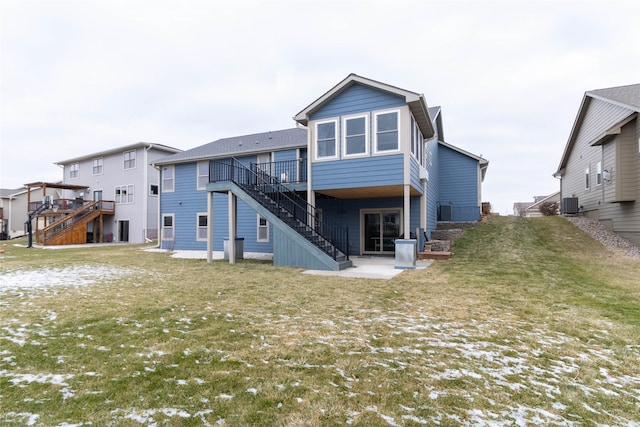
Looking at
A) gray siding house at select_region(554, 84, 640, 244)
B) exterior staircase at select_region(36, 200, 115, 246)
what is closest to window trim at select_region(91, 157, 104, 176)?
exterior staircase at select_region(36, 200, 115, 246)

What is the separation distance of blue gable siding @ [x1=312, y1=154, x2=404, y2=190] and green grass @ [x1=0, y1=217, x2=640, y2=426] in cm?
448

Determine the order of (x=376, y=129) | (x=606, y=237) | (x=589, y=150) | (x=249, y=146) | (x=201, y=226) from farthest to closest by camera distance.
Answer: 1. (x=201, y=226)
2. (x=249, y=146)
3. (x=589, y=150)
4. (x=606, y=237)
5. (x=376, y=129)

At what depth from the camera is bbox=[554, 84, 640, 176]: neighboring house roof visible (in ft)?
39.2

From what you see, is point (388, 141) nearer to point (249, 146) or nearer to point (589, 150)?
point (249, 146)

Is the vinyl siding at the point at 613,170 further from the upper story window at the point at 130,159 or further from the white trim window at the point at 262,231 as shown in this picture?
the upper story window at the point at 130,159

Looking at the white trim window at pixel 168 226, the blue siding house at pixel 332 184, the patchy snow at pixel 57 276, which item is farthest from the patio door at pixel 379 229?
the white trim window at pixel 168 226

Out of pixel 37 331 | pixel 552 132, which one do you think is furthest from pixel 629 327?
pixel 552 132

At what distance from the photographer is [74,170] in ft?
94.3

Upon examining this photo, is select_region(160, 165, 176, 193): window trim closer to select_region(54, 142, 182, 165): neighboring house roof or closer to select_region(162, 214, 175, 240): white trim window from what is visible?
select_region(162, 214, 175, 240): white trim window

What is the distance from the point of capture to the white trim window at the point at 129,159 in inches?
967

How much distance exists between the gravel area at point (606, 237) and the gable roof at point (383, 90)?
859 cm

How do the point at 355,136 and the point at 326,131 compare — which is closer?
the point at 355,136

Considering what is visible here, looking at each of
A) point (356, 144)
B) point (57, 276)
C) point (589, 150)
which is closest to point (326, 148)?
point (356, 144)

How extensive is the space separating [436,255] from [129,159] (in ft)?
81.1
